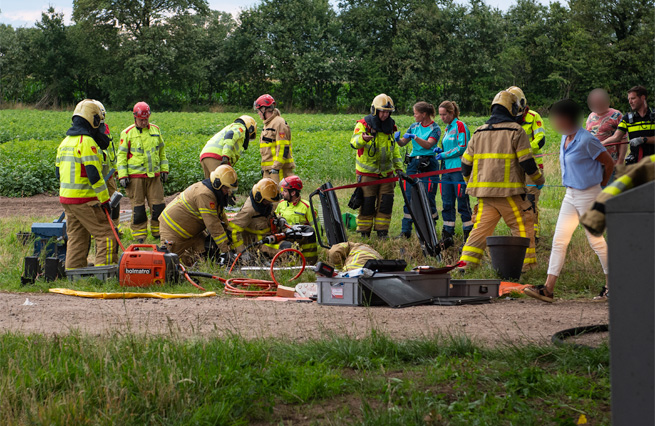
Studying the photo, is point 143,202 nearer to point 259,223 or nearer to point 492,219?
point 259,223

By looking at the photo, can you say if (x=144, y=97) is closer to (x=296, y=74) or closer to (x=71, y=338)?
(x=296, y=74)

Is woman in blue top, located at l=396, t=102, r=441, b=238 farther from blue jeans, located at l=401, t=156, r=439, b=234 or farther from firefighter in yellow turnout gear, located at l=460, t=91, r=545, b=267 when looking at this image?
firefighter in yellow turnout gear, located at l=460, t=91, r=545, b=267

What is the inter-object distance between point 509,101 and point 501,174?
94 centimetres

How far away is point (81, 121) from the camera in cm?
949

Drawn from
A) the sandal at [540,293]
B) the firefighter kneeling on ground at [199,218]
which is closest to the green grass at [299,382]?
the sandal at [540,293]

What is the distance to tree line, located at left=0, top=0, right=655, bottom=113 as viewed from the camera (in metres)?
56.8

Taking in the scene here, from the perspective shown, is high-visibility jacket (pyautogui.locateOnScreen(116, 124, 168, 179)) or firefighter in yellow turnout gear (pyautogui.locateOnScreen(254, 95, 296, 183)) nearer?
firefighter in yellow turnout gear (pyautogui.locateOnScreen(254, 95, 296, 183))

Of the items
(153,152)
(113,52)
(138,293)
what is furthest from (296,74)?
(138,293)

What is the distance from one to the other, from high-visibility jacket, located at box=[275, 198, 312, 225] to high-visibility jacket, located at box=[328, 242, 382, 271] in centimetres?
135

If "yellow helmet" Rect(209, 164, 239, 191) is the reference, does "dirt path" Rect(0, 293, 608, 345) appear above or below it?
below

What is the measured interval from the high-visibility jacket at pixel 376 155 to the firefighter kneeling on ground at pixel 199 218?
7.90 ft

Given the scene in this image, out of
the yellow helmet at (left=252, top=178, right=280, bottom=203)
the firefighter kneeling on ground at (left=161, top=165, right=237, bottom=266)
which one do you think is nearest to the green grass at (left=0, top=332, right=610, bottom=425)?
the firefighter kneeling on ground at (left=161, top=165, right=237, bottom=266)

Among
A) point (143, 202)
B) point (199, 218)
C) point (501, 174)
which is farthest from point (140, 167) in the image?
point (501, 174)

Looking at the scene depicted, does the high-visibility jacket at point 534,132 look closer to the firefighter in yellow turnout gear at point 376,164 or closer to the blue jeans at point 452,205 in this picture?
the blue jeans at point 452,205
